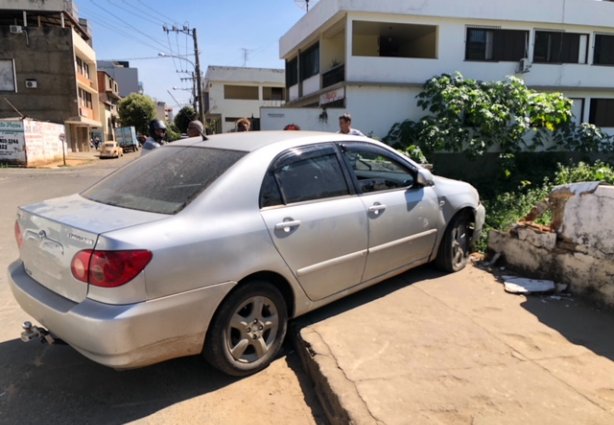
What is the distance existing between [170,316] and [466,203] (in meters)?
3.49

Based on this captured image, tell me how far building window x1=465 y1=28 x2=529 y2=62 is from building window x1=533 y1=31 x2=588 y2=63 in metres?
0.68

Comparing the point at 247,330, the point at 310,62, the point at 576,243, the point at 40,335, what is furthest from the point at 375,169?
the point at 310,62

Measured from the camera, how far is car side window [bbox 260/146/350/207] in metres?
3.39

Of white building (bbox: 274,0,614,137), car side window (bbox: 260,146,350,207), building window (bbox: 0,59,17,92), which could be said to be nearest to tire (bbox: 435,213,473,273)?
car side window (bbox: 260,146,350,207)

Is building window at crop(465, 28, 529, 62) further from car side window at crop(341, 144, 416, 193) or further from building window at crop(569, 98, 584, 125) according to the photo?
car side window at crop(341, 144, 416, 193)

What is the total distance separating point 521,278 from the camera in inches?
196

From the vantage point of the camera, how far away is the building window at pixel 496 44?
16.8 m

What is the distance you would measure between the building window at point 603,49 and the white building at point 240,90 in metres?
26.8

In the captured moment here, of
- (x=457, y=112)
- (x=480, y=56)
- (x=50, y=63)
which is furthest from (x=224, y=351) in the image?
(x=50, y=63)

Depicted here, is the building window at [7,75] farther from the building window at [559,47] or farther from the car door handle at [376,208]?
the car door handle at [376,208]

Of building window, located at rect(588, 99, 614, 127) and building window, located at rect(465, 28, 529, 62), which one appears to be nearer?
building window, located at rect(465, 28, 529, 62)

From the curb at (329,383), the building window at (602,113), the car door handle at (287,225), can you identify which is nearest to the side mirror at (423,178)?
the car door handle at (287,225)

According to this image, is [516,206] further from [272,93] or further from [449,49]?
[272,93]

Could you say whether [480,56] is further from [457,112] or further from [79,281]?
[79,281]
